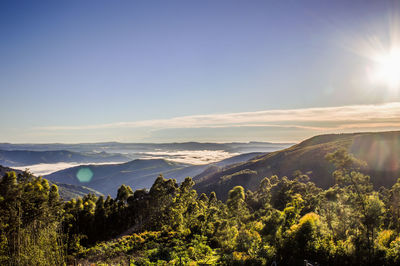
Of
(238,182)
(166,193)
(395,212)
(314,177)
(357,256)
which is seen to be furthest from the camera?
(238,182)

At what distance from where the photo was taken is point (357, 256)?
Result: 39.5 ft

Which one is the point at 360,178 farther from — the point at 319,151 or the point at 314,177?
the point at 319,151

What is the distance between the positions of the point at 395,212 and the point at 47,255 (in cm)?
2375

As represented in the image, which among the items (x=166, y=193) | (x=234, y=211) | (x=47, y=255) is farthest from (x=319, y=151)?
(x=47, y=255)

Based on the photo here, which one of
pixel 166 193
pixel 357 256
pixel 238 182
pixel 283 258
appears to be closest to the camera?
pixel 357 256

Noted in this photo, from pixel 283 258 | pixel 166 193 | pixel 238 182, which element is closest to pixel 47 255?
pixel 283 258

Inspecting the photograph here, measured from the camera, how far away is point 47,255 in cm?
612

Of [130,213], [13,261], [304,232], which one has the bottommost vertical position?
[130,213]

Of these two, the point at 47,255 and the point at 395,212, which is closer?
the point at 47,255

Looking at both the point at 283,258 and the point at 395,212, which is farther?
the point at 395,212

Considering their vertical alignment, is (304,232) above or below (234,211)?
above

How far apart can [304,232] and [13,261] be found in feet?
42.0

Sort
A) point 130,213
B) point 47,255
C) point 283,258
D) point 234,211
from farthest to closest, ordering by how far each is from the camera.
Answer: point 130,213 → point 234,211 → point 283,258 → point 47,255

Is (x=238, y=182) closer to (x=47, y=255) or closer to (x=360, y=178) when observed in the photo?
(x=360, y=178)
